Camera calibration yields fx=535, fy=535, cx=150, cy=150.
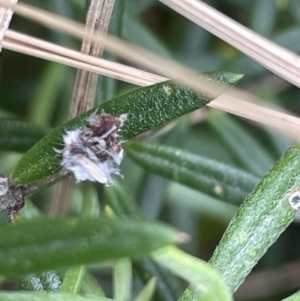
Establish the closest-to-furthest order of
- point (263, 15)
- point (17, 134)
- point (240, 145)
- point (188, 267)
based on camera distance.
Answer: point (188, 267)
point (17, 134)
point (240, 145)
point (263, 15)

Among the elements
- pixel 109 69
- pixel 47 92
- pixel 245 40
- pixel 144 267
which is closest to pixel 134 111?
pixel 109 69

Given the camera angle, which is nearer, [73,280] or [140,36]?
[73,280]

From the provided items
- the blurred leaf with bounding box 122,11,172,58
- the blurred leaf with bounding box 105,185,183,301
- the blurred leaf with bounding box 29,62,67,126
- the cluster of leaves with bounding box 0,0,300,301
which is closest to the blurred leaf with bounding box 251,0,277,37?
the cluster of leaves with bounding box 0,0,300,301

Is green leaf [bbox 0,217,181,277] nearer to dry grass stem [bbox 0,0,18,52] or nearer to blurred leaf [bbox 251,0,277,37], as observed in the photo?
dry grass stem [bbox 0,0,18,52]

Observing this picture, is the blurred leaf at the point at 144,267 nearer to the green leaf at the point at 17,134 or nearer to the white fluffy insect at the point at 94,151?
the green leaf at the point at 17,134

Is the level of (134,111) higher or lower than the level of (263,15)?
lower

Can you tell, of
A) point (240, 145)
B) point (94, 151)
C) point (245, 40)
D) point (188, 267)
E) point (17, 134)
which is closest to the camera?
point (188, 267)

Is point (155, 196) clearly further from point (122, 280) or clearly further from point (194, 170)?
point (122, 280)
